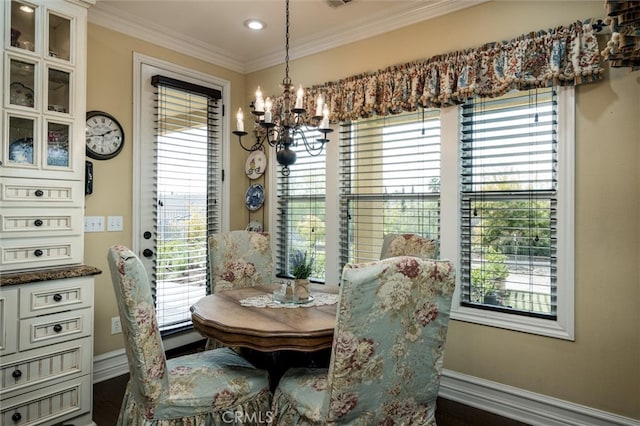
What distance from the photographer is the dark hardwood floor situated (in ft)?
7.89

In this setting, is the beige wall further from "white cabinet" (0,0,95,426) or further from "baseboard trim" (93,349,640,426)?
"white cabinet" (0,0,95,426)

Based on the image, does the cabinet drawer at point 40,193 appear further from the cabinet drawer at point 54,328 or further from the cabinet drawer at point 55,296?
the cabinet drawer at point 54,328

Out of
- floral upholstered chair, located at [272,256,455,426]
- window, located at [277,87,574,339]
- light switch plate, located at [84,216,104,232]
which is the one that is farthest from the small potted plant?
light switch plate, located at [84,216,104,232]

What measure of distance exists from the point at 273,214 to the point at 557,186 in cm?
246

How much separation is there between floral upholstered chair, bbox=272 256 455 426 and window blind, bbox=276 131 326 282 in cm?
199

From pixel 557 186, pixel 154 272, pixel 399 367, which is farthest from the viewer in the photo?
pixel 154 272

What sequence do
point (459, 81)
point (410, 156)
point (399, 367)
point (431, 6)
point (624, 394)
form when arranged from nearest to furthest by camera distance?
1. point (399, 367)
2. point (624, 394)
3. point (459, 81)
4. point (431, 6)
5. point (410, 156)

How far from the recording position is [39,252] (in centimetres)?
230

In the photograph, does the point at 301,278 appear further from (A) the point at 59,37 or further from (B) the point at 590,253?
(A) the point at 59,37

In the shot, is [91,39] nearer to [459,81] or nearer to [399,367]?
[459,81]

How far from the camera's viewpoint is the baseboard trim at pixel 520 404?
2.22m

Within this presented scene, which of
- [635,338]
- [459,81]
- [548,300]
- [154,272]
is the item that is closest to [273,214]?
[154,272]

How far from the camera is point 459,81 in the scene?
262 cm

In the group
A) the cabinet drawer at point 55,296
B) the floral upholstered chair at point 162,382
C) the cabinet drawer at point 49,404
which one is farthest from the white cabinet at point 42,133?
the floral upholstered chair at point 162,382
